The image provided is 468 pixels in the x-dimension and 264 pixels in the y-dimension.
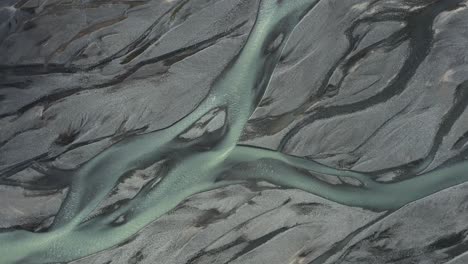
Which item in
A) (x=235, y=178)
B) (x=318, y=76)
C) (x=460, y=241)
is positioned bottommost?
(x=460, y=241)

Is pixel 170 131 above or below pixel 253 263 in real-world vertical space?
above

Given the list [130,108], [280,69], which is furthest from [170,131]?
[280,69]

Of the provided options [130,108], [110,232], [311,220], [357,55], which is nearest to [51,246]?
[110,232]

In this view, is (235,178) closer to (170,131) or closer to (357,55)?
(170,131)

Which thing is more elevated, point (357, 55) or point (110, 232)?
point (357, 55)

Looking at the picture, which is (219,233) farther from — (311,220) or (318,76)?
(318,76)
